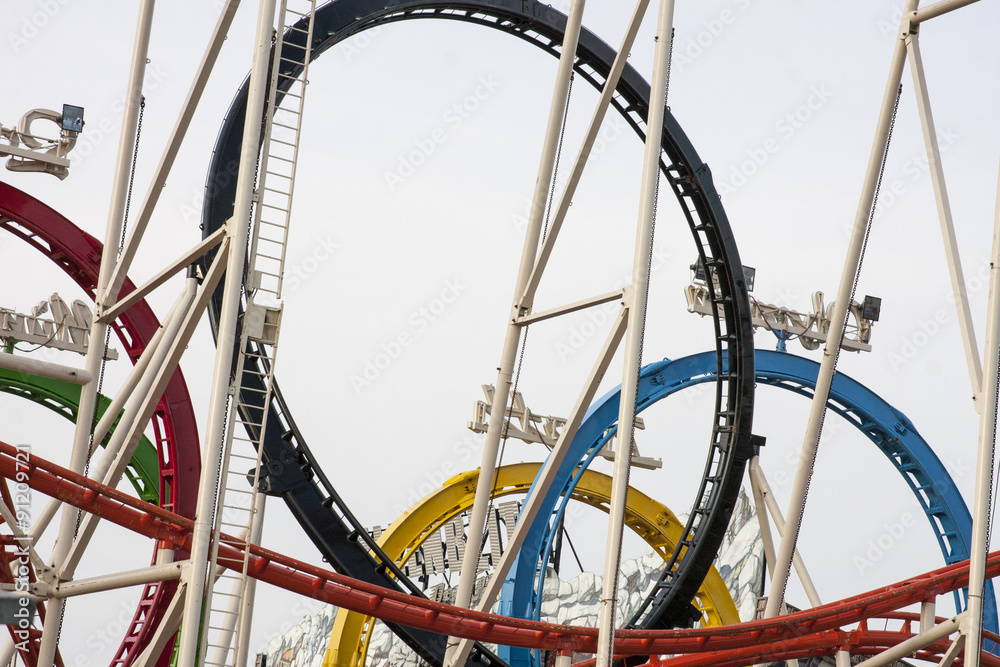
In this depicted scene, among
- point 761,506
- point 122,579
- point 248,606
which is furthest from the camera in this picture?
point 761,506

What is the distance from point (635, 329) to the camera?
847 cm

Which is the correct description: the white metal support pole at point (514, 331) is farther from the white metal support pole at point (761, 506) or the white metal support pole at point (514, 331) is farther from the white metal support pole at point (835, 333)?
the white metal support pole at point (761, 506)

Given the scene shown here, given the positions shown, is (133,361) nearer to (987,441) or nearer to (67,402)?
(67,402)

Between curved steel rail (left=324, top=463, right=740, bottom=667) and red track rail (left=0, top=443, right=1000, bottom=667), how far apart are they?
497 cm

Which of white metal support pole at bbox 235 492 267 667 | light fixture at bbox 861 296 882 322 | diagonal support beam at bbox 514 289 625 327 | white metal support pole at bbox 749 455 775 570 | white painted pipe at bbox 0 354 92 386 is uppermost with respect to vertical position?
light fixture at bbox 861 296 882 322

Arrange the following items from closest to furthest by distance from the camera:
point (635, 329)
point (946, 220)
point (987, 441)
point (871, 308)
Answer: point (635, 329) < point (987, 441) < point (946, 220) < point (871, 308)

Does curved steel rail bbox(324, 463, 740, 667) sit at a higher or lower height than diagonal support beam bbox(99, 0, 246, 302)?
lower

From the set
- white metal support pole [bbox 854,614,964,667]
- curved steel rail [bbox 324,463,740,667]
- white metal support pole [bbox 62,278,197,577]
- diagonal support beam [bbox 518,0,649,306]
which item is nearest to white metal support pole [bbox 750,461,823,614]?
curved steel rail [bbox 324,463,740,667]

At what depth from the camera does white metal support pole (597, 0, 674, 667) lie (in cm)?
817

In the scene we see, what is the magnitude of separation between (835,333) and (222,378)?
6377 millimetres

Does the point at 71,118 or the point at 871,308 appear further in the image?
the point at 871,308

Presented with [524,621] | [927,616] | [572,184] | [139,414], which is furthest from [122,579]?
[927,616]

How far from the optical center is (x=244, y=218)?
7.14 metres

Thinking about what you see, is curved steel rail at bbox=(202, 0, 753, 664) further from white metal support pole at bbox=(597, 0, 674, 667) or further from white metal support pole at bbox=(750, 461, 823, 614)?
white metal support pole at bbox=(597, 0, 674, 667)
